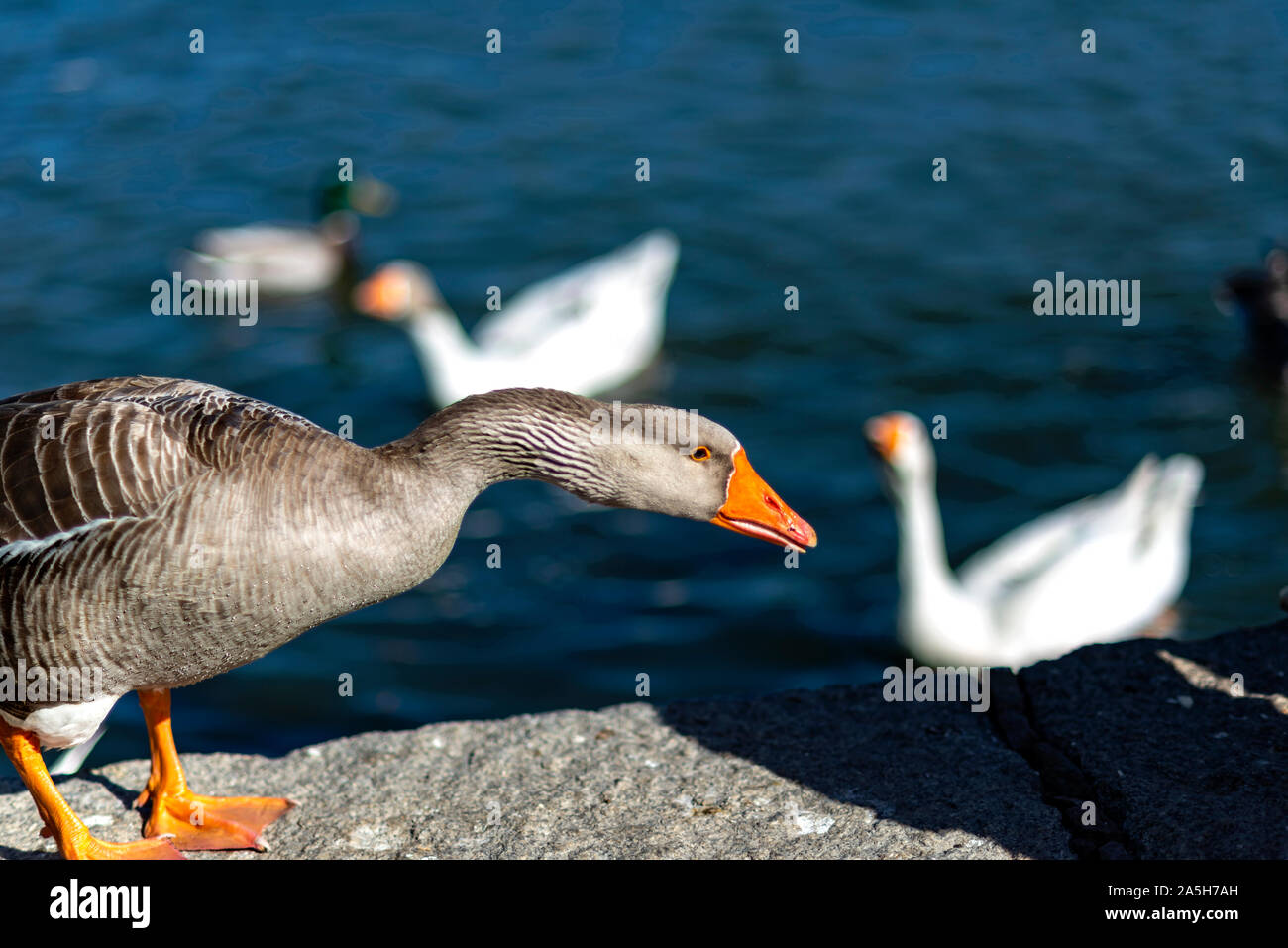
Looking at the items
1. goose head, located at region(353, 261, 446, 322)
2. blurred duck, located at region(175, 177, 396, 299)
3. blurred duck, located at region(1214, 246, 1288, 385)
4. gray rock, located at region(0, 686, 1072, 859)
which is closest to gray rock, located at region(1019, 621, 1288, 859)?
gray rock, located at region(0, 686, 1072, 859)

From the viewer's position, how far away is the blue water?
8.89 meters

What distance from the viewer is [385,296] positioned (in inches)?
447

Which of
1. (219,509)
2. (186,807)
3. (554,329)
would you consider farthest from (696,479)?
(554,329)

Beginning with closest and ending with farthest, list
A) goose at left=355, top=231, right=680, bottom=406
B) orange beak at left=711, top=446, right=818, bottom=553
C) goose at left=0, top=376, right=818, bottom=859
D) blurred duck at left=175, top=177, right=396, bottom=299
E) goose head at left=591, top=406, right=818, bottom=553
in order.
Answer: goose at left=0, top=376, right=818, bottom=859
goose head at left=591, top=406, right=818, bottom=553
orange beak at left=711, top=446, right=818, bottom=553
goose at left=355, top=231, right=680, bottom=406
blurred duck at left=175, top=177, right=396, bottom=299

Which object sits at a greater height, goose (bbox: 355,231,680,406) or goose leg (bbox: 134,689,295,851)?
goose (bbox: 355,231,680,406)

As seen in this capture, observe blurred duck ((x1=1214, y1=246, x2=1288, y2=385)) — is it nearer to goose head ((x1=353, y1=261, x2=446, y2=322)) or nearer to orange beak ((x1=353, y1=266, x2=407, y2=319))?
goose head ((x1=353, y1=261, x2=446, y2=322))

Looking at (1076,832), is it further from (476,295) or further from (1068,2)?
(1068,2)

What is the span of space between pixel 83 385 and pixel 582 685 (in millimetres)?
4635

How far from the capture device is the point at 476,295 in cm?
1253

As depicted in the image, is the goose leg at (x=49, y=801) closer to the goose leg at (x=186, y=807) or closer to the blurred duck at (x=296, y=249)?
the goose leg at (x=186, y=807)

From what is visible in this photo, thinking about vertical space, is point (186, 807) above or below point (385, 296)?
below

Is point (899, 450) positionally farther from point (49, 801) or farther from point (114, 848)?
point (49, 801)

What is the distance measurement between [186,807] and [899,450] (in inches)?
195
